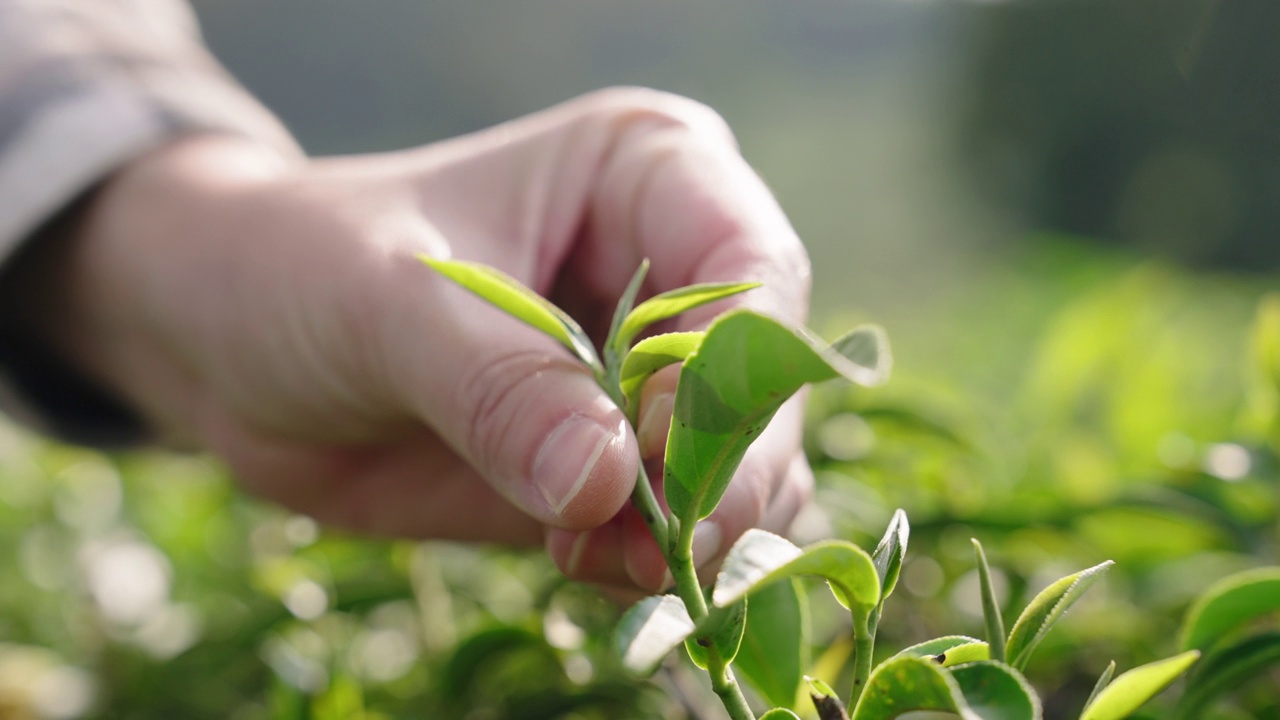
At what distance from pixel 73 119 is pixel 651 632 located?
41.0 inches

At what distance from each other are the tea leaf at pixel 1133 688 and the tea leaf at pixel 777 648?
0.13 m

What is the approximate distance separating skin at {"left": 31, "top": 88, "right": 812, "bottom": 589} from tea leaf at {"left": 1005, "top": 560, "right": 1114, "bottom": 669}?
0.58 feet

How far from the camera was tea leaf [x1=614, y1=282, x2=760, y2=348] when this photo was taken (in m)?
0.38

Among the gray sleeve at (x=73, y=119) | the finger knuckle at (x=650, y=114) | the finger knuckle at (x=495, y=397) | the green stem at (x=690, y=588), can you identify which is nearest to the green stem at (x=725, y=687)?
the green stem at (x=690, y=588)

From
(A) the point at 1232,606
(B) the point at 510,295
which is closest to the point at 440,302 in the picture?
(B) the point at 510,295

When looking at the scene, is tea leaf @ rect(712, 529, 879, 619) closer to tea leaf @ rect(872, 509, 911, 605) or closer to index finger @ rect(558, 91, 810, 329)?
tea leaf @ rect(872, 509, 911, 605)

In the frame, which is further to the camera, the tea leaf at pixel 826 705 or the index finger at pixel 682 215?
the index finger at pixel 682 215

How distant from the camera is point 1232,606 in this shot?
0.46 meters

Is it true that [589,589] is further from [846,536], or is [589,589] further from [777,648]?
[777,648]

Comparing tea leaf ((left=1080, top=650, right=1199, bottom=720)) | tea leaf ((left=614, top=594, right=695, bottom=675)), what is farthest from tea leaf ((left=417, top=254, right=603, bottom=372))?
tea leaf ((left=1080, top=650, right=1199, bottom=720))

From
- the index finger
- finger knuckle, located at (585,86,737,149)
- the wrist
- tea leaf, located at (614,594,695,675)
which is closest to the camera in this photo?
tea leaf, located at (614,594,695,675)

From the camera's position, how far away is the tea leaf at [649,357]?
0.40 metres

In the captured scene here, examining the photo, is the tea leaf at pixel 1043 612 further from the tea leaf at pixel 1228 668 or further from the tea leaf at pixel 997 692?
the tea leaf at pixel 1228 668

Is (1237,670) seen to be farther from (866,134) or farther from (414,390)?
(866,134)
